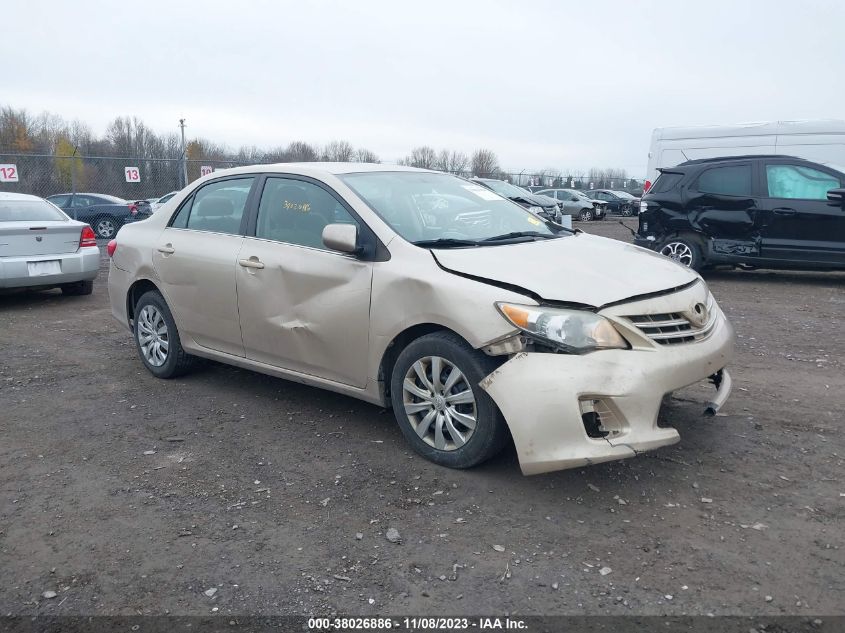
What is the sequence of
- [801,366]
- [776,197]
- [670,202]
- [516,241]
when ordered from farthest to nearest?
1. [670,202]
2. [776,197]
3. [801,366]
4. [516,241]

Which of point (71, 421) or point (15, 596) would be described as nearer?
point (15, 596)

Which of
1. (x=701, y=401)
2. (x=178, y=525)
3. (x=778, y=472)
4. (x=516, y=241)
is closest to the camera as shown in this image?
(x=178, y=525)

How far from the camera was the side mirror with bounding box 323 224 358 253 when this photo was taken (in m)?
4.29

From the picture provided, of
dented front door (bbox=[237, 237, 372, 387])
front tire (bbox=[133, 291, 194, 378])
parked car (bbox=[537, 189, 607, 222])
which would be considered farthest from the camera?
parked car (bbox=[537, 189, 607, 222])

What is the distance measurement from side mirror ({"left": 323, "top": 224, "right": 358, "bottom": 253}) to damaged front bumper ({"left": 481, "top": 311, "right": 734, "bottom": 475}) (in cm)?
118

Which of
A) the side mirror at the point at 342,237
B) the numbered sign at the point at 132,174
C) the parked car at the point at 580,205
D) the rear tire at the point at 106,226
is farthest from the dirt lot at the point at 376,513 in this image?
the parked car at the point at 580,205

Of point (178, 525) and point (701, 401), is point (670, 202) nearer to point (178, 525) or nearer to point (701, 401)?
point (701, 401)

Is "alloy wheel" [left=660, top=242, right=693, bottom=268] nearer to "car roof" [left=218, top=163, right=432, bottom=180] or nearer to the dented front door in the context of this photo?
"car roof" [left=218, top=163, right=432, bottom=180]

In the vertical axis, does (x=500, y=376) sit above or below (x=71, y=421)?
above

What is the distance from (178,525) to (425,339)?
5.00 feet

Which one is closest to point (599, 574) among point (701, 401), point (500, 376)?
point (500, 376)

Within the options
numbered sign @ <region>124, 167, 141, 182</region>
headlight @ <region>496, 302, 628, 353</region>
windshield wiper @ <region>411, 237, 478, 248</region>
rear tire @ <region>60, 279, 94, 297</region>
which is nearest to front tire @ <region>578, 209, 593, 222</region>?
numbered sign @ <region>124, 167, 141, 182</region>

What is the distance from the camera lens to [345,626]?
2754 millimetres

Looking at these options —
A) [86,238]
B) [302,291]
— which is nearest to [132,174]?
[86,238]
